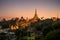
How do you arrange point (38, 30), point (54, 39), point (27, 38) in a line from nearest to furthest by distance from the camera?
point (54, 39) < point (27, 38) < point (38, 30)

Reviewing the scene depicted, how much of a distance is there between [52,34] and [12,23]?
58.0 inches

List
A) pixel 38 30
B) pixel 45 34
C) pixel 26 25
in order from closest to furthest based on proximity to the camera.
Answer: pixel 45 34 → pixel 38 30 → pixel 26 25

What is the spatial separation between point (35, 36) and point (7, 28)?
80cm

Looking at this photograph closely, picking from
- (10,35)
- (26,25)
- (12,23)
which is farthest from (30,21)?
(10,35)

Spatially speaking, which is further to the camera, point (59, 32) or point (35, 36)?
point (35, 36)

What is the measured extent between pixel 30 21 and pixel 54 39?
142 centimetres

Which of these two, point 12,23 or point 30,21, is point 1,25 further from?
point 30,21

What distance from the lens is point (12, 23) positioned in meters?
3.80

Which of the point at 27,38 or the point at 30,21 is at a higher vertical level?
the point at 30,21

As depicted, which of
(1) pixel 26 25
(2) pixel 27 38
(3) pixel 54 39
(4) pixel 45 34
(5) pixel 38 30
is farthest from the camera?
(1) pixel 26 25

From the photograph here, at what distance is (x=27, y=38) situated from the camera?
10.0ft

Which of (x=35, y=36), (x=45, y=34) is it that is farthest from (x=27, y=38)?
(x=45, y=34)

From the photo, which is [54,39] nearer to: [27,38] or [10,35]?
[27,38]

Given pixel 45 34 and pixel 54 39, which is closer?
pixel 54 39
